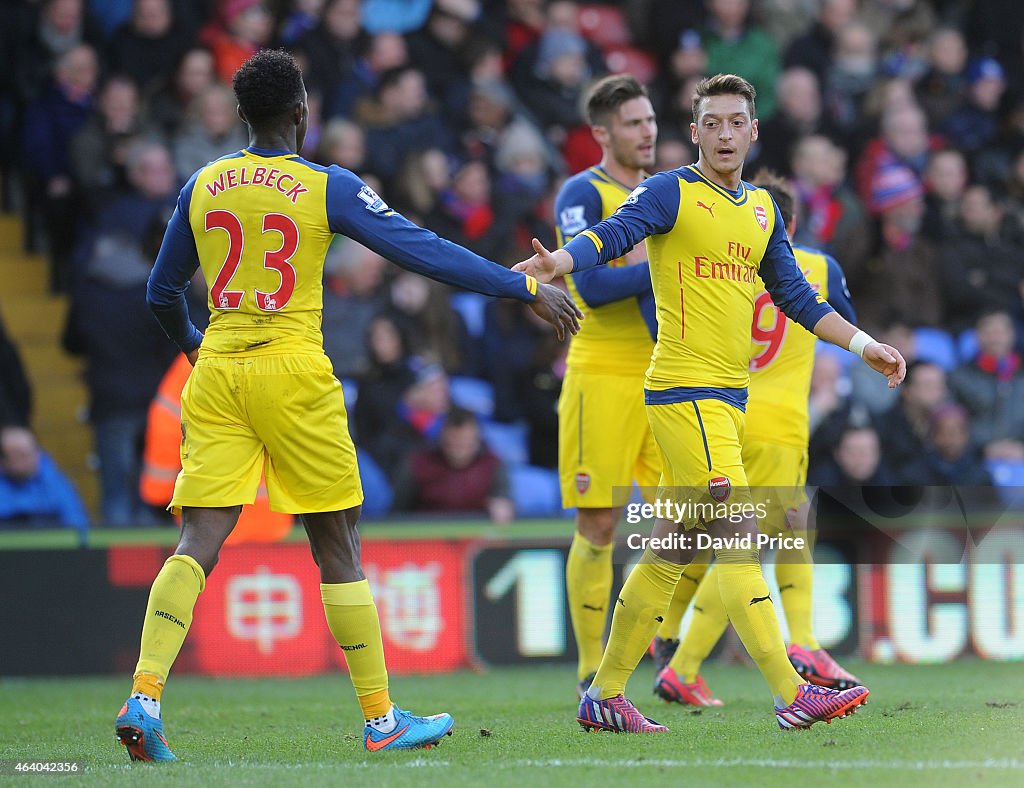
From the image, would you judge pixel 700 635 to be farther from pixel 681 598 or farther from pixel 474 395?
pixel 474 395

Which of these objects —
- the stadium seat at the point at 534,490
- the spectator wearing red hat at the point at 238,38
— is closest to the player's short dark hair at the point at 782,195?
the stadium seat at the point at 534,490

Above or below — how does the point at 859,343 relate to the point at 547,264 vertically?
below

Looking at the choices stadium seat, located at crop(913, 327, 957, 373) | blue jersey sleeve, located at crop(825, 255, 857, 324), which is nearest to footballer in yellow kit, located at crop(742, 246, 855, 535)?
blue jersey sleeve, located at crop(825, 255, 857, 324)

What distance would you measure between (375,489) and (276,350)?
17.2ft

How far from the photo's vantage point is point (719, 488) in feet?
20.5

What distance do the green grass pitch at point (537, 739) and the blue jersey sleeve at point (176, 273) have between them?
1738 millimetres

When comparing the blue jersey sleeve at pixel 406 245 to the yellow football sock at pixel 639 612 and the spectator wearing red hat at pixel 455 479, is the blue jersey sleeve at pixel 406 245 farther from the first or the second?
the spectator wearing red hat at pixel 455 479

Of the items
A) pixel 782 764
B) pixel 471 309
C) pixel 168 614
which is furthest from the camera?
pixel 471 309

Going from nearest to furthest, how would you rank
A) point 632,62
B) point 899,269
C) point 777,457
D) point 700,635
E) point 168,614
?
1. point 168,614
2. point 700,635
3. point 777,457
4. point 899,269
5. point 632,62

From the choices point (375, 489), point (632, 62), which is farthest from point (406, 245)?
point (632, 62)

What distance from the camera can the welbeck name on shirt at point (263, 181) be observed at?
5.99 metres

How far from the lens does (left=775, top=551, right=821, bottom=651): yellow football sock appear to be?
8.04m

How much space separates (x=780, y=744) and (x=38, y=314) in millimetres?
9036

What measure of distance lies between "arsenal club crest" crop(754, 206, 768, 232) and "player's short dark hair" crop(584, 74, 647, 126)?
163 centimetres
